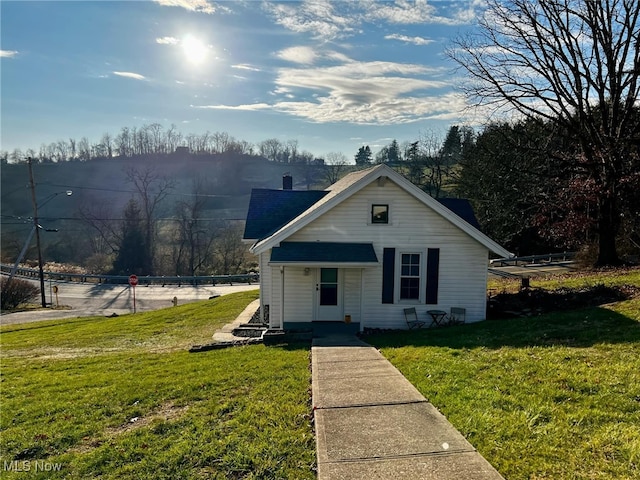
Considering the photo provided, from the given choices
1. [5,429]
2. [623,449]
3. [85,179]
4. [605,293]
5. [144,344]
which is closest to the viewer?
[623,449]

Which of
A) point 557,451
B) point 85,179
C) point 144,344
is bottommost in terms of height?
point 144,344

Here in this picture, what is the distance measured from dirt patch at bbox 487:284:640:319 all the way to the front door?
5548mm

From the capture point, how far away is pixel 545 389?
Answer: 5.60 m

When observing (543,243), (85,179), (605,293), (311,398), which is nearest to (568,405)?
(311,398)

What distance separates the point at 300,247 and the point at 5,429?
27.2 feet

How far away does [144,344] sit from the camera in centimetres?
1341

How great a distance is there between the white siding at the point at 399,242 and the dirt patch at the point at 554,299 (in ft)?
4.42

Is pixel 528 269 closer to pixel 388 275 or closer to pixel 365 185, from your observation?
pixel 388 275

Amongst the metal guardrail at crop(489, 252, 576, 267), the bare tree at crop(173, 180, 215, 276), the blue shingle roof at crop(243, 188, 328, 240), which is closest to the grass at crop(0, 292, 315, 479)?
the blue shingle roof at crop(243, 188, 328, 240)

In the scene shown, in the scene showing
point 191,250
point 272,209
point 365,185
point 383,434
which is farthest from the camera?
point 191,250

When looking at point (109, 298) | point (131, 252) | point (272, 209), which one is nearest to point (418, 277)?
point (272, 209)

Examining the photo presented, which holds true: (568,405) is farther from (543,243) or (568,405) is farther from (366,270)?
(543,243)

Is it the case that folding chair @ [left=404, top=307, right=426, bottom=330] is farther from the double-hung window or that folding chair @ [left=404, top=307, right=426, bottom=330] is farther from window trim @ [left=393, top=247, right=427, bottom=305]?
the double-hung window

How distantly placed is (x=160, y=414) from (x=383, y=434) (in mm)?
3730
